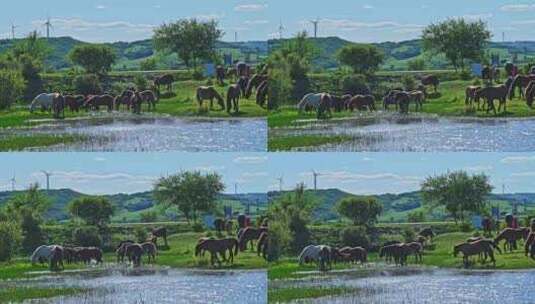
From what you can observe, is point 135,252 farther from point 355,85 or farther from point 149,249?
point 355,85

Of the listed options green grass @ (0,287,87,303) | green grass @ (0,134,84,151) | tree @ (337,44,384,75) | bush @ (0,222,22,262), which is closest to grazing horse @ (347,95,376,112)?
tree @ (337,44,384,75)

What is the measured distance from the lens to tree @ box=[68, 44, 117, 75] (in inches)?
402

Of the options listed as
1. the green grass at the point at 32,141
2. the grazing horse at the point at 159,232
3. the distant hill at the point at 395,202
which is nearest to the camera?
the green grass at the point at 32,141

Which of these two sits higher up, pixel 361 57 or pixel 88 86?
pixel 361 57

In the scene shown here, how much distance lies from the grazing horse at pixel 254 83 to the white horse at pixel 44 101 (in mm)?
1947

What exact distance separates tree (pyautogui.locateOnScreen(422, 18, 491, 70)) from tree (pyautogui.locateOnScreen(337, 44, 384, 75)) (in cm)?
50

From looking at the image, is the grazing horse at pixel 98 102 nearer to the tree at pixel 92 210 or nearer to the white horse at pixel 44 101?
the white horse at pixel 44 101

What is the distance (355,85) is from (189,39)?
1754 millimetres

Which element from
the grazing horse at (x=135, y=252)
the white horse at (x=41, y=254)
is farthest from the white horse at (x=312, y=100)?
the white horse at (x=41, y=254)

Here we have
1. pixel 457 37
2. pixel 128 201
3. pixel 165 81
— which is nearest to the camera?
pixel 128 201

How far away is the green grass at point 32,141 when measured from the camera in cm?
996

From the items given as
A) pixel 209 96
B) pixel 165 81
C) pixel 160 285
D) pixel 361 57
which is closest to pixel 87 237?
pixel 160 285

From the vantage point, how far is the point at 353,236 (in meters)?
10.3

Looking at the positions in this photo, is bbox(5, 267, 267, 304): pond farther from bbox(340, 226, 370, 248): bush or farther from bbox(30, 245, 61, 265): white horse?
bbox(340, 226, 370, 248): bush
